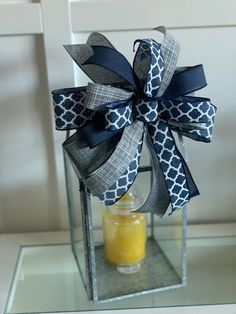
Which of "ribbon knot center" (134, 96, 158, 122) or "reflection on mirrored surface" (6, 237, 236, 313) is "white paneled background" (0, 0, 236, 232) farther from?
"ribbon knot center" (134, 96, 158, 122)

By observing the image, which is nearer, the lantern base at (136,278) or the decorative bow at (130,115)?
the decorative bow at (130,115)

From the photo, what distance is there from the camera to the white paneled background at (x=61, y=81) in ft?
2.24

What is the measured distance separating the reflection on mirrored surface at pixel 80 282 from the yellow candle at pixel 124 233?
0.06 meters

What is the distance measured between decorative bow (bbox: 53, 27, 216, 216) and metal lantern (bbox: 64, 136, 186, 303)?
0.15ft

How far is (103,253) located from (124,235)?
0.21 ft

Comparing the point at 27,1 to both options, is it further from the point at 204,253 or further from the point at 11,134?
the point at 204,253

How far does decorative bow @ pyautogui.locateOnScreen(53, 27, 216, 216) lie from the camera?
1.78 feet

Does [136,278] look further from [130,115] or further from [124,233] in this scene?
[130,115]

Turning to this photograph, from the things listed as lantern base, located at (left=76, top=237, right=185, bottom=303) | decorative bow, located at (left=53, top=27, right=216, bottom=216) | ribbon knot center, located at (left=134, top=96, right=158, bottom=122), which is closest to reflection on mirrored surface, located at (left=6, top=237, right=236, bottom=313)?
lantern base, located at (left=76, top=237, right=185, bottom=303)

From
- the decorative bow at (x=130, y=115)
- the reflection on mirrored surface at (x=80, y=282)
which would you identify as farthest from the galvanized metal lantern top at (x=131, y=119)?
the reflection on mirrored surface at (x=80, y=282)

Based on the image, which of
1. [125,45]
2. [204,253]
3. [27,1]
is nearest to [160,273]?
[204,253]

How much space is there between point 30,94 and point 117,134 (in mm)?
235

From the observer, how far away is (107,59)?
539mm

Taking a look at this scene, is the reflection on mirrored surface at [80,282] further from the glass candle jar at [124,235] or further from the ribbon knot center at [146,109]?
the ribbon knot center at [146,109]
